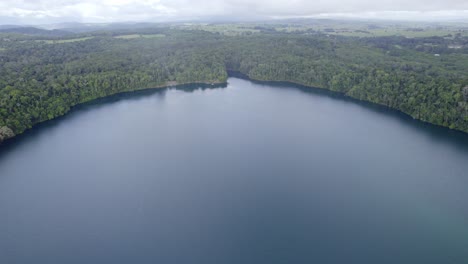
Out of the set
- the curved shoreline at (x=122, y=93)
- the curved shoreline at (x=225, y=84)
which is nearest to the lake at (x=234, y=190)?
the curved shoreline at (x=122, y=93)

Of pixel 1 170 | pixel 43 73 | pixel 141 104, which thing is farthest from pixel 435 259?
pixel 43 73

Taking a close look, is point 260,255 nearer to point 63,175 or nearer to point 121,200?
point 121,200

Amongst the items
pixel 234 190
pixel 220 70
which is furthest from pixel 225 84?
pixel 234 190

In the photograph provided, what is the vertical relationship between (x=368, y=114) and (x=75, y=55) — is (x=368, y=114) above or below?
below

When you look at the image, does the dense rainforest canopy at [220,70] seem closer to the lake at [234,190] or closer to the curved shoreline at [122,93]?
the curved shoreline at [122,93]

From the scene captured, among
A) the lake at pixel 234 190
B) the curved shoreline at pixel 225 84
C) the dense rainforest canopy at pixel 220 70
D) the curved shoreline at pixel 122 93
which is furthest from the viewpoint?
the dense rainforest canopy at pixel 220 70
